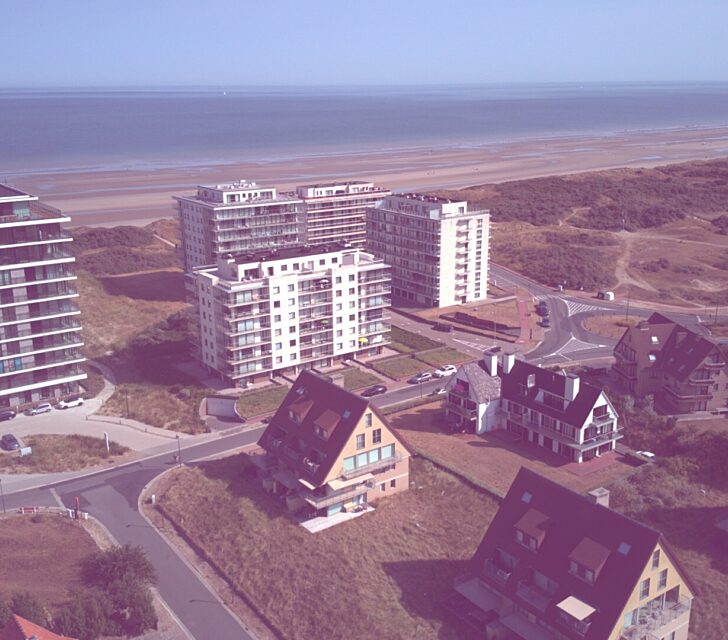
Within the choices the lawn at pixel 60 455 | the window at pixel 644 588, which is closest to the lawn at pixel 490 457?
the window at pixel 644 588

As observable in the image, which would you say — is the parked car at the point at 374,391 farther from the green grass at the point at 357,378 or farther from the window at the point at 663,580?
the window at the point at 663,580

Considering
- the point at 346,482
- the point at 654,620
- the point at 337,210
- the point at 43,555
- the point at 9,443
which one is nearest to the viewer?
the point at 654,620

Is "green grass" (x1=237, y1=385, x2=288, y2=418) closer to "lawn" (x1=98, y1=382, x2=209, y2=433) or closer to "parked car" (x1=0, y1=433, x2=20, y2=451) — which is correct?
"lawn" (x1=98, y1=382, x2=209, y2=433)

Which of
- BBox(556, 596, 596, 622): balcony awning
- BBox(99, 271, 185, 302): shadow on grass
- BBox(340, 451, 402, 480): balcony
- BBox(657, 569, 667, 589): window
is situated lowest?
BBox(99, 271, 185, 302): shadow on grass


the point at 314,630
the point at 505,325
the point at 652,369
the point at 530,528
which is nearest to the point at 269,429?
the point at 314,630

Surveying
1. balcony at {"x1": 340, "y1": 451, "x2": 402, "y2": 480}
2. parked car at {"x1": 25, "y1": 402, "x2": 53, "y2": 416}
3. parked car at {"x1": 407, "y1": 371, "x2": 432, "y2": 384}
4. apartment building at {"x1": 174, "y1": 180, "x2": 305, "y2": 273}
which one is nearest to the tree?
balcony at {"x1": 340, "y1": 451, "x2": 402, "y2": 480}

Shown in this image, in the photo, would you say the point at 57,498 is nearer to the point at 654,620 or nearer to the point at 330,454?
the point at 330,454

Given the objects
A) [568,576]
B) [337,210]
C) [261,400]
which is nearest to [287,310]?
[261,400]
